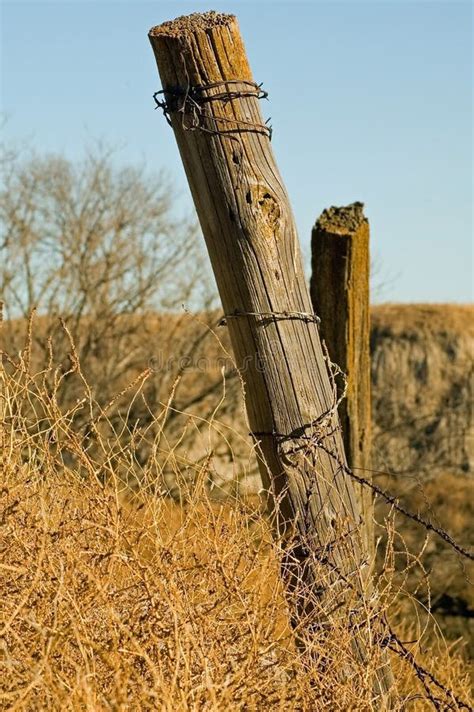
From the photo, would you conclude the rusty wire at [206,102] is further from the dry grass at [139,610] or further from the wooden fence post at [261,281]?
the dry grass at [139,610]

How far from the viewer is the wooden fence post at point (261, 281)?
3.90 m

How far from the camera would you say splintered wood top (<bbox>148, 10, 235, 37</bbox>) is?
3910mm

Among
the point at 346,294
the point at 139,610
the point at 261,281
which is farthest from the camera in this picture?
the point at 346,294

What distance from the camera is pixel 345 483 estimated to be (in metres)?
4.09

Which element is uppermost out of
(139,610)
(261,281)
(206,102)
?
(206,102)

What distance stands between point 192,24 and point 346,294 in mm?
2073

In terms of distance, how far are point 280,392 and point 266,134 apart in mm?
972

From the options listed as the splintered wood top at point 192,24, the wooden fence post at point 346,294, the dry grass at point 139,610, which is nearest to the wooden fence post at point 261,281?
the splintered wood top at point 192,24

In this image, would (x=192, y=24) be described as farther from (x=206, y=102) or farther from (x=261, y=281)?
(x=261, y=281)

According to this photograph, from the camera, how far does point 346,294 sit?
18.5 ft

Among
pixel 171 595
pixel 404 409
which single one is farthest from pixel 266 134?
pixel 404 409

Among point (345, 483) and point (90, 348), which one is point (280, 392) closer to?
point (345, 483)

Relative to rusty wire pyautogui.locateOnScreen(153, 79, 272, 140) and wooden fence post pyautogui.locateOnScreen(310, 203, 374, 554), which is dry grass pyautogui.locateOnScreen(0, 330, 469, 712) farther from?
wooden fence post pyautogui.locateOnScreen(310, 203, 374, 554)

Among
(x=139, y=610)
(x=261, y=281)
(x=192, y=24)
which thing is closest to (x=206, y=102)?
(x=192, y=24)
